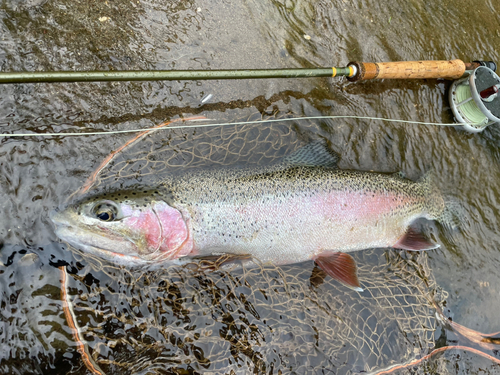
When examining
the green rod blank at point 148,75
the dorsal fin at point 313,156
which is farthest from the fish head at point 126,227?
the dorsal fin at point 313,156

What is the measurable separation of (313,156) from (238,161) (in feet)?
1.98

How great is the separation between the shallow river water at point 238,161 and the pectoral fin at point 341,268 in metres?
0.16

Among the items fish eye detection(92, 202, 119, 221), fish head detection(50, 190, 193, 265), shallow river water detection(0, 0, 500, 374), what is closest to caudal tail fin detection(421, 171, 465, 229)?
shallow river water detection(0, 0, 500, 374)

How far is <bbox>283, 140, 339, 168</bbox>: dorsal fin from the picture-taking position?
2449 mm

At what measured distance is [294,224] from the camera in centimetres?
227

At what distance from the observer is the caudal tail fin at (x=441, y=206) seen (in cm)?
266

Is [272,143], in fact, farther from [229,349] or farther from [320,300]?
[229,349]

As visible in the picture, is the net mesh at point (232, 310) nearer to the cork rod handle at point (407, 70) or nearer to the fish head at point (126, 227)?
the fish head at point (126, 227)

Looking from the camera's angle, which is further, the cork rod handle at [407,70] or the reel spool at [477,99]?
the reel spool at [477,99]

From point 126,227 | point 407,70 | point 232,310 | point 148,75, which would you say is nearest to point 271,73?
point 148,75

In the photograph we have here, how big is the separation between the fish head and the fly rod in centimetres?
77

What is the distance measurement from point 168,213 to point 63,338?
3.43ft

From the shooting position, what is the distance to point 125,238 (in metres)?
2.10

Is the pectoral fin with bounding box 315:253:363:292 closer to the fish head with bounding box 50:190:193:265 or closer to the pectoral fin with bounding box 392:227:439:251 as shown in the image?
the pectoral fin with bounding box 392:227:439:251
